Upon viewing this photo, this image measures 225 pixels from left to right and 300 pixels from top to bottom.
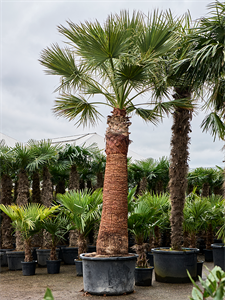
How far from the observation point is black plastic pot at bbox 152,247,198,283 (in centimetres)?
721

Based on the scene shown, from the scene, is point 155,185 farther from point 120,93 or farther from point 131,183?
point 120,93

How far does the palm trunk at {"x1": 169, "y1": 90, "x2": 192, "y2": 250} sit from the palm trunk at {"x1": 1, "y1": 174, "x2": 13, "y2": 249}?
6.31 meters

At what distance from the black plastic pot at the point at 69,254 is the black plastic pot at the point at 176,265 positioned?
4.19m

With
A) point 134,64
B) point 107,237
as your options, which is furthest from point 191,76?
point 107,237

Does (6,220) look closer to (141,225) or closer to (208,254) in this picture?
(141,225)

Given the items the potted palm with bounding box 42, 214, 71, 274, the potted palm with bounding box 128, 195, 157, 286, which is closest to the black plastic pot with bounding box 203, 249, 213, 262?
the potted palm with bounding box 128, 195, 157, 286

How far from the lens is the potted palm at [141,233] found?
7.20m

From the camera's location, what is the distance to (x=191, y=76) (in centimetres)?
686

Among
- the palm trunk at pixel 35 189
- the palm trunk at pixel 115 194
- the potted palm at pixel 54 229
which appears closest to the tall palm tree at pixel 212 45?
the palm trunk at pixel 115 194

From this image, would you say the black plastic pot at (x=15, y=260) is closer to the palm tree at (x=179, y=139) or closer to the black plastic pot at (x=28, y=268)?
the black plastic pot at (x=28, y=268)

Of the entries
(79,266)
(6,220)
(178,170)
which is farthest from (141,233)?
(6,220)

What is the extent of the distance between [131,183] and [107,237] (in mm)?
8921

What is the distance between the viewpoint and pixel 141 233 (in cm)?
733

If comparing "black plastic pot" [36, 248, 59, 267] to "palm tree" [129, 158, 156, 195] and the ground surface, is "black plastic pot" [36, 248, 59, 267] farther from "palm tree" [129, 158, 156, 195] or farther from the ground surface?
"palm tree" [129, 158, 156, 195]
